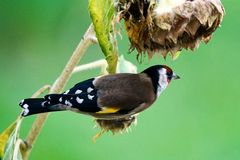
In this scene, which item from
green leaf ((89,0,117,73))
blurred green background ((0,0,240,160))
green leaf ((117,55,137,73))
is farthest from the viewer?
blurred green background ((0,0,240,160))

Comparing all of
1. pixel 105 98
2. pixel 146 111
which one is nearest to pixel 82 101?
pixel 105 98

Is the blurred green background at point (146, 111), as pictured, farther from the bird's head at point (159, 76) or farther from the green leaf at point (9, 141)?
the green leaf at point (9, 141)

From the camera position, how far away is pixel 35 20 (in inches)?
116

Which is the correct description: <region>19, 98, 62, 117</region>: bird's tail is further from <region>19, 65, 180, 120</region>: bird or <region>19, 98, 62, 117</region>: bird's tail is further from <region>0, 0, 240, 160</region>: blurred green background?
<region>0, 0, 240, 160</region>: blurred green background

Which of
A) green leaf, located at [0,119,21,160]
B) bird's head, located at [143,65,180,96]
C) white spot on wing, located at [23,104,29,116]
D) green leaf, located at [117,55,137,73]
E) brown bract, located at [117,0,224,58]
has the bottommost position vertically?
bird's head, located at [143,65,180,96]

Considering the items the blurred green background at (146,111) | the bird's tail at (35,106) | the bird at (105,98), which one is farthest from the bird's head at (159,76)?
the blurred green background at (146,111)

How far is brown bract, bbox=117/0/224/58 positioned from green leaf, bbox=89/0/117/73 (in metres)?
0.03

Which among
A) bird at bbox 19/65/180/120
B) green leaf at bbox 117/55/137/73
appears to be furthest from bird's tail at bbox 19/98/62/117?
green leaf at bbox 117/55/137/73

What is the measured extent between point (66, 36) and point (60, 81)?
1.57 meters

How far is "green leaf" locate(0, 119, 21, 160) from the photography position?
129 centimetres

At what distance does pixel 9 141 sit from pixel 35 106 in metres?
0.07

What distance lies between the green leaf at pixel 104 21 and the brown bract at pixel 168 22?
3 cm

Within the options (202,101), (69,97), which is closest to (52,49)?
(202,101)

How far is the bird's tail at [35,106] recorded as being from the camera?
4.17ft
